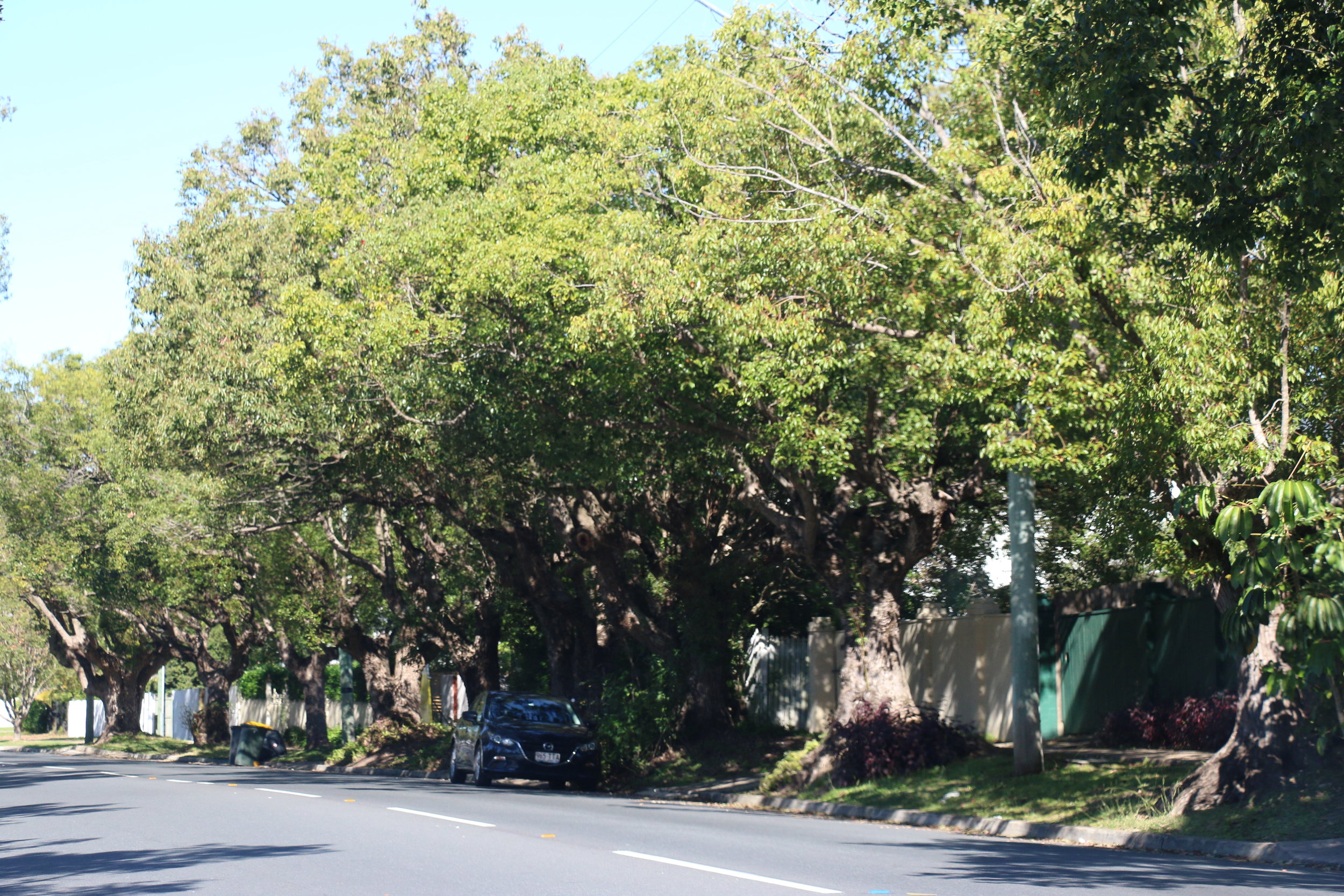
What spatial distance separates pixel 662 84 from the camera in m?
17.3

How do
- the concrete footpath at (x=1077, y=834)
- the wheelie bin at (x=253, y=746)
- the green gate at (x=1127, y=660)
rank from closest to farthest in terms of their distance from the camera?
the concrete footpath at (x=1077, y=834)
the green gate at (x=1127, y=660)
the wheelie bin at (x=253, y=746)

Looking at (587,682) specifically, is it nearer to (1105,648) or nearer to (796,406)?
(1105,648)

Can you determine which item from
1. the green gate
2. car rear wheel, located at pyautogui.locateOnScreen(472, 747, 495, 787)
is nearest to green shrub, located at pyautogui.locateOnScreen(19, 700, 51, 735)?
car rear wheel, located at pyautogui.locateOnScreen(472, 747, 495, 787)

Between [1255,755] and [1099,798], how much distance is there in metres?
1.81

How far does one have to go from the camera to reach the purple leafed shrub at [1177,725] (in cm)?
1625

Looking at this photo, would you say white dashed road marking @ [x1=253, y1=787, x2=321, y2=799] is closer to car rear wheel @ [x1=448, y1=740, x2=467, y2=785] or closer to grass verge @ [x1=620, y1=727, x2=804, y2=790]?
car rear wheel @ [x1=448, y1=740, x2=467, y2=785]

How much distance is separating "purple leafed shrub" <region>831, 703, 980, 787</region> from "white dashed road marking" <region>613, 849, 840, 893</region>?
7516mm

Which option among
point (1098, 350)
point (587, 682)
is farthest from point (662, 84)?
point (587, 682)

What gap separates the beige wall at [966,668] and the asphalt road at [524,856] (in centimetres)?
566

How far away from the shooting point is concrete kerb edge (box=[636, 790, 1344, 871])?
11477 millimetres

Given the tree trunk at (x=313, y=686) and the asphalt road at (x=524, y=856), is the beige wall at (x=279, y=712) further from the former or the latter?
the asphalt road at (x=524, y=856)

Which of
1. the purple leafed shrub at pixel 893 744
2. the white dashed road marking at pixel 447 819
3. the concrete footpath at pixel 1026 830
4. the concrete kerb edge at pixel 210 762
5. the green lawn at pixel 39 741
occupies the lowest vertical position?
the green lawn at pixel 39 741

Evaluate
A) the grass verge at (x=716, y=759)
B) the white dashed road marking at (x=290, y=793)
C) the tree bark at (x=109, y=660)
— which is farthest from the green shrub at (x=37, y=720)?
the grass verge at (x=716, y=759)

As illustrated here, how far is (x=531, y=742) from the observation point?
21.8 m
